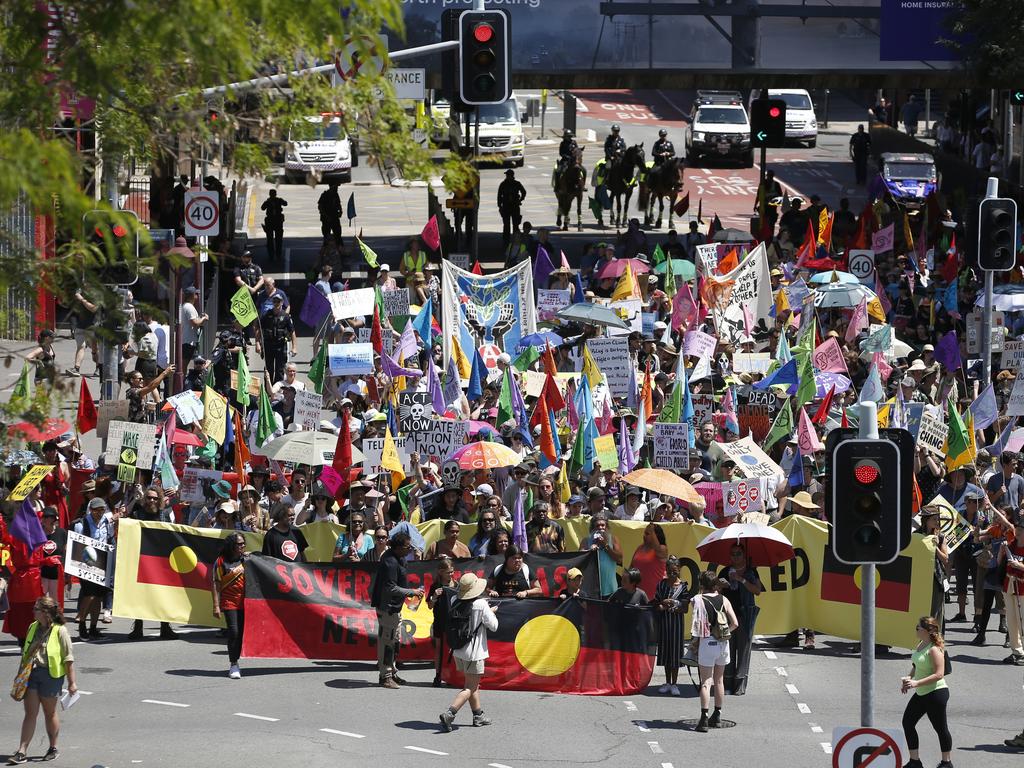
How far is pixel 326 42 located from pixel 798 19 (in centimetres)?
2653

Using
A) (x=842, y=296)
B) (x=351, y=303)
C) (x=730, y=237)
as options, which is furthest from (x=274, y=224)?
(x=842, y=296)

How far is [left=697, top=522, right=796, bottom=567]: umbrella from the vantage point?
54.1 feet

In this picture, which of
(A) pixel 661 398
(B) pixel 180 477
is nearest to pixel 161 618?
(B) pixel 180 477

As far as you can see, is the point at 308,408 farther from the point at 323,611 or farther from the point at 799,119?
the point at 799,119

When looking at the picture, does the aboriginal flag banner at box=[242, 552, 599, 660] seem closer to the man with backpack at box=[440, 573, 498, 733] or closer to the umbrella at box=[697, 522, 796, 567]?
the man with backpack at box=[440, 573, 498, 733]

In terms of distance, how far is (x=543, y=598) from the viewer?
53.5 feet

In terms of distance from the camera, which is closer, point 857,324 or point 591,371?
point 591,371

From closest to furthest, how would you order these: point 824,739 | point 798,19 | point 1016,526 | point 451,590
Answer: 1. point 824,739
2. point 451,590
3. point 1016,526
4. point 798,19

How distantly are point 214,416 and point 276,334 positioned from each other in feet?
22.0

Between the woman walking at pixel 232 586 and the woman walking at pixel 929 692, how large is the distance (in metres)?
5.78

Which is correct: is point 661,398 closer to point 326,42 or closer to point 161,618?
point 161,618

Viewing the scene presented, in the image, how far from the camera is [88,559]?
17.6 metres

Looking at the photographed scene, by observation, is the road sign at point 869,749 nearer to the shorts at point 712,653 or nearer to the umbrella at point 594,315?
the shorts at point 712,653

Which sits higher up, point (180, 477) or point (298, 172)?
point (298, 172)
